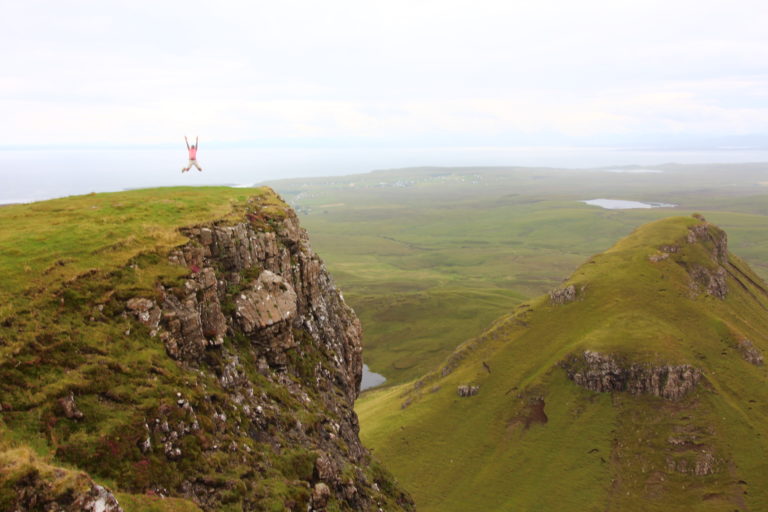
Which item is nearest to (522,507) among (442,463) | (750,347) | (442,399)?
(442,463)

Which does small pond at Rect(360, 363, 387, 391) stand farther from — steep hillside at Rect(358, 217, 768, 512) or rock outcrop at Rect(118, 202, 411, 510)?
rock outcrop at Rect(118, 202, 411, 510)

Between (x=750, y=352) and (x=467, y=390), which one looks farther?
(x=467, y=390)

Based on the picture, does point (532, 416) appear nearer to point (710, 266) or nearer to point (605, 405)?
point (605, 405)

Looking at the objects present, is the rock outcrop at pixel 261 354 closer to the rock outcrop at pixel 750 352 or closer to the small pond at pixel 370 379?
the rock outcrop at pixel 750 352

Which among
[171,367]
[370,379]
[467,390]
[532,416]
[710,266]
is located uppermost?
[171,367]

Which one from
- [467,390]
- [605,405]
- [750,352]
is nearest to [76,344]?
[605,405]

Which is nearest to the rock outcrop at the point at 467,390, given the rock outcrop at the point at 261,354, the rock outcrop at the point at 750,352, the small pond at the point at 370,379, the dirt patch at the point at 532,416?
the dirt patch at the point at 532,416

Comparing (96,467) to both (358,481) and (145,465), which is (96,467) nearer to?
(145,465)
